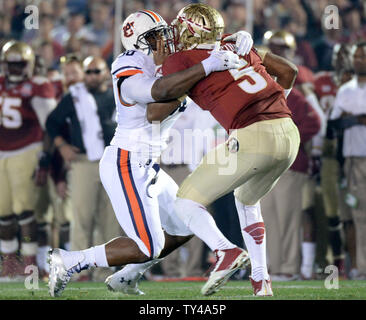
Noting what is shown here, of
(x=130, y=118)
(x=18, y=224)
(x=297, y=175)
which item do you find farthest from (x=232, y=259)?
(x=18, y=224)

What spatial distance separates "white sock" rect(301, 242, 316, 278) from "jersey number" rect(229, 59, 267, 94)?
3.04 meters

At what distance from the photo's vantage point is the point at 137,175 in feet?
18.3

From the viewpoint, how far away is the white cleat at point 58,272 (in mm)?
5660

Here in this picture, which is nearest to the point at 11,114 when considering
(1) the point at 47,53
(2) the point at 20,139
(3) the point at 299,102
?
(2) the point at 20,139

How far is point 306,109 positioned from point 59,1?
5.00 meters

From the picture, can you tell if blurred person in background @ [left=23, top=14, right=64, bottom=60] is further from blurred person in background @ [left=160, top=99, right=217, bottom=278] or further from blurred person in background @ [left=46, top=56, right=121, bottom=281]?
blurred person in background @ [left=160, top=99, right=217, bottom=278]

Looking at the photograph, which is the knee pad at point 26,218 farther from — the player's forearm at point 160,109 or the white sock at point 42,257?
the player's forearm at point 160,109

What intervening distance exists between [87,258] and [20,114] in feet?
9.87

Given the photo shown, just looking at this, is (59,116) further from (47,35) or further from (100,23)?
(100,23)

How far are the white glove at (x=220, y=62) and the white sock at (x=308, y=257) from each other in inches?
126

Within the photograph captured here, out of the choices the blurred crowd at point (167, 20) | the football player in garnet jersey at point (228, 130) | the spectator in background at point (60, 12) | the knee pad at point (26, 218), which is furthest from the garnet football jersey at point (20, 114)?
the spectator in background at point (60, 12)

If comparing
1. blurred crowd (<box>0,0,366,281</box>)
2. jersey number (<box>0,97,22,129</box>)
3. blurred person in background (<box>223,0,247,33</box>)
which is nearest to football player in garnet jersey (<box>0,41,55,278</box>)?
jersey number (<box>0,97,22,129</box>)

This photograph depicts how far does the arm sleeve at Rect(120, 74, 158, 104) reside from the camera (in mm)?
5348
